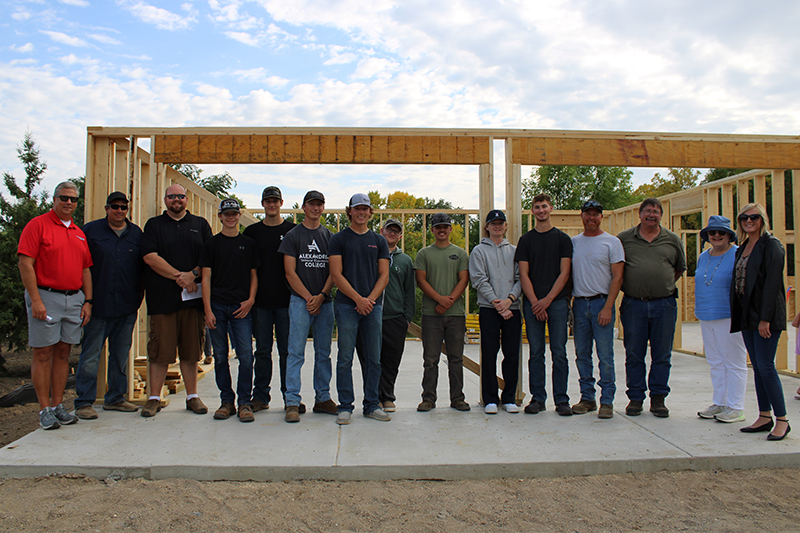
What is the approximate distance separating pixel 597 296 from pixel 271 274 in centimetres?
262

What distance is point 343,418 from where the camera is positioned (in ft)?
12.1

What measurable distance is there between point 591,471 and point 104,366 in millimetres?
4084

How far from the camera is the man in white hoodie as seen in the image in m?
3.98

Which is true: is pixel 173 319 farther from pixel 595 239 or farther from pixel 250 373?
pixel 595 239

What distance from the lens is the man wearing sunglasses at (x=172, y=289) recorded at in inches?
152

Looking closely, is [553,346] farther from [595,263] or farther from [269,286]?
[269,286]

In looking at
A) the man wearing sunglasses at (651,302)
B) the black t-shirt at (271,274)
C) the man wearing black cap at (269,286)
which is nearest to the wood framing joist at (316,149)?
the man wearing black cap at (269,286)

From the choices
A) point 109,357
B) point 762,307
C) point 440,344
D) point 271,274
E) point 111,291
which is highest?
point 271,274

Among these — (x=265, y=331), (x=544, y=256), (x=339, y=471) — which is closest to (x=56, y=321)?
(x=265, y=331)

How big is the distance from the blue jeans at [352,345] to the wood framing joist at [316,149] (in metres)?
1.48

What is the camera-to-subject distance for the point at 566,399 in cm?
403

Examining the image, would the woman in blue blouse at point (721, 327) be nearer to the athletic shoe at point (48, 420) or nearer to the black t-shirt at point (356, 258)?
the black t-shirt at point (356, 258)

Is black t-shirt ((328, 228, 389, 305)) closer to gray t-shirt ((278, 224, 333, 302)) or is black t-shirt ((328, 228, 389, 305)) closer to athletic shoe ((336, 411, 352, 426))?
gray t-shirt ((278, 224, 333, 302))

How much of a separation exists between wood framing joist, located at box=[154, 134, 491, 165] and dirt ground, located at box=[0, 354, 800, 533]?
2.74 m
